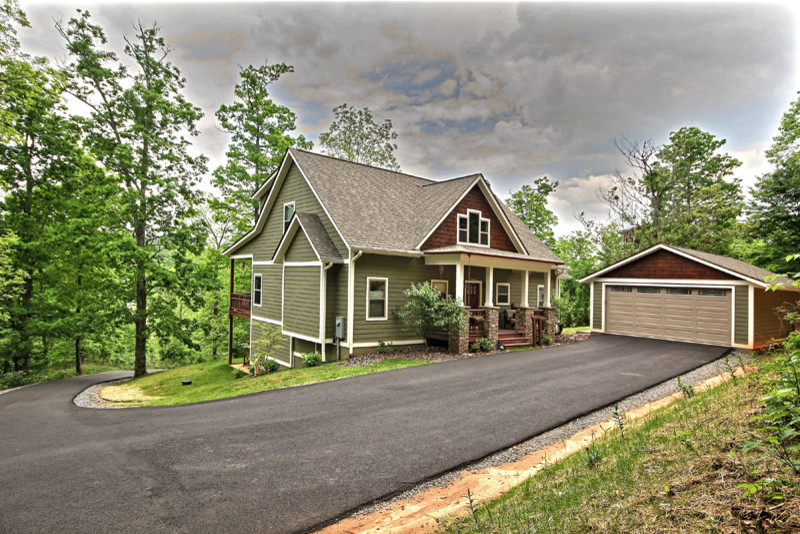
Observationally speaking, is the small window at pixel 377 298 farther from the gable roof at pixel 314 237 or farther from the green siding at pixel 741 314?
the green siding at pixel 741 314

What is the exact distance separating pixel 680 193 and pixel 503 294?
19.4 m

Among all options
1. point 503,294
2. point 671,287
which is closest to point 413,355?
point 503,294

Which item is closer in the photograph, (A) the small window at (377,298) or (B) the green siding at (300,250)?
(A) the small window at (377,298)

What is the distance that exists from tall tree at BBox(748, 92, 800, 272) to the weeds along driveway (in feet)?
56.4

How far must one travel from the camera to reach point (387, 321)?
1447 centimetres

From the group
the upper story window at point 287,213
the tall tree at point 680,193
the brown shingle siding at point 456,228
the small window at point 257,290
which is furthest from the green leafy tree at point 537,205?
the small window at point 257,290

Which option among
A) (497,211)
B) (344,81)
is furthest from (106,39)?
(497,211)

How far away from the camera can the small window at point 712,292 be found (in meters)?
15.1

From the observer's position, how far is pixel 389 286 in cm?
1463

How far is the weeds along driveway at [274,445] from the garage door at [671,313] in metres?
5.94

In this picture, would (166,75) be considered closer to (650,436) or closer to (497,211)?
(497,211)

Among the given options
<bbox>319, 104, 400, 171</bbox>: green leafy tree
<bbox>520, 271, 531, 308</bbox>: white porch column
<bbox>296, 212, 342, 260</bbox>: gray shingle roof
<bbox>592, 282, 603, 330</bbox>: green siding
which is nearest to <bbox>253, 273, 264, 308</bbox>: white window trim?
<bbox>296, 212, 342, 260</bbox>: gray shingle roof

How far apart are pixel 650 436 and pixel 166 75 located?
24.0 m

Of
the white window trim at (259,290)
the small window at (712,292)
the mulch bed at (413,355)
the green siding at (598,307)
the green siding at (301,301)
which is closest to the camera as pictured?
the mulch bed at (413,355)
